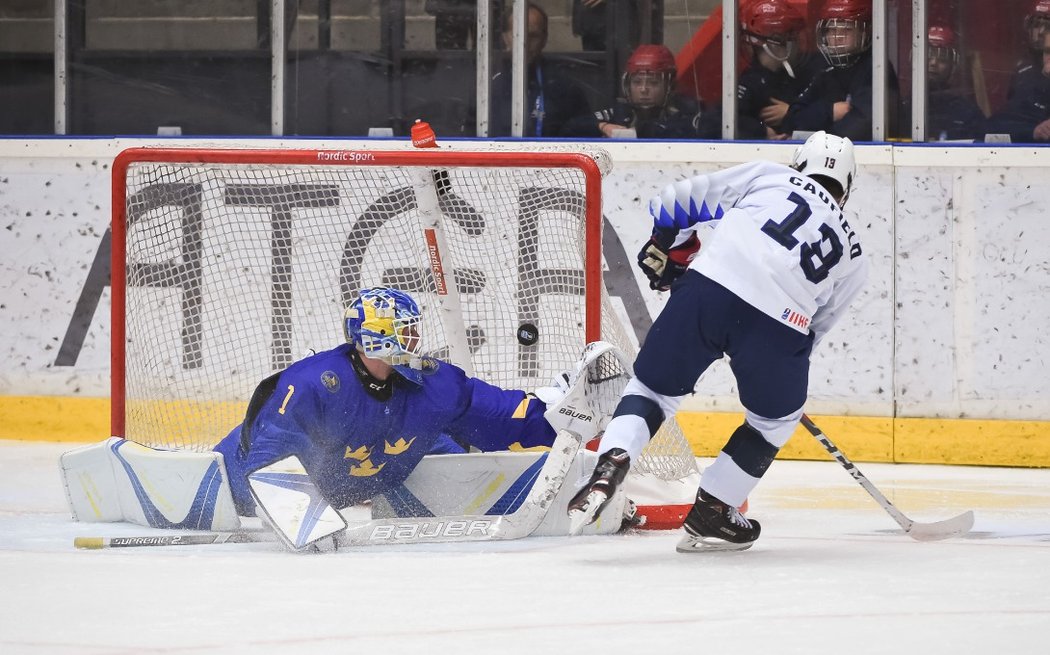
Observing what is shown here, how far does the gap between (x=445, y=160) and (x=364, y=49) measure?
2086 millimetres

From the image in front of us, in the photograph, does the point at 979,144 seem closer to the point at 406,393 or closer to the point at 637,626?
the point at 406,393

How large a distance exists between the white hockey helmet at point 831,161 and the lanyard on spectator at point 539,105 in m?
2.42

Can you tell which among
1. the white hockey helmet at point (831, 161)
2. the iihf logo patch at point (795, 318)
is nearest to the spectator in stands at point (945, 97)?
the white hockey helmet at point (831, 161)

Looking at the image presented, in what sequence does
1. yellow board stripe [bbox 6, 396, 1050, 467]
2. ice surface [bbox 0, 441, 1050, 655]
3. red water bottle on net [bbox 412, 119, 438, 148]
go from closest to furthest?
ice surface [bbox 0, 441, 1050, 655] < red water bottle on net [bbox 412, 119, 438, 148] < yellow board stripe [bbox 6, 396, 1050, 467]

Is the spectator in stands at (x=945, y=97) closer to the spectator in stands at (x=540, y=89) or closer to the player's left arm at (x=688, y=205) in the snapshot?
the spectator in stands at (x=540, y=89)

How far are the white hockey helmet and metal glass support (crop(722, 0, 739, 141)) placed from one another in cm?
221

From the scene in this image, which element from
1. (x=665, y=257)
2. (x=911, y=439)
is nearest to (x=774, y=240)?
(x=665, y=257)

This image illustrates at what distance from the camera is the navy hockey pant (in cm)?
332

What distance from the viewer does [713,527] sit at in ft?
11.2

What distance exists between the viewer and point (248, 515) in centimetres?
396

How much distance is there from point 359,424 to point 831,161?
1.28 m

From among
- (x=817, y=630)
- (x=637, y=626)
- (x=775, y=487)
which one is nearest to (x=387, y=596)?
(x=637, y=626)

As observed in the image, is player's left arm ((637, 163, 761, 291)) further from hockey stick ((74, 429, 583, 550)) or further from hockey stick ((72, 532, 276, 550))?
hockey stick ((72, 532, 276, 550))

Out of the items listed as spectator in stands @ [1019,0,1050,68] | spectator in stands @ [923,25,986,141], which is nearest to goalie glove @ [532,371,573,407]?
spectator in stands @ [923,25,986,141]
